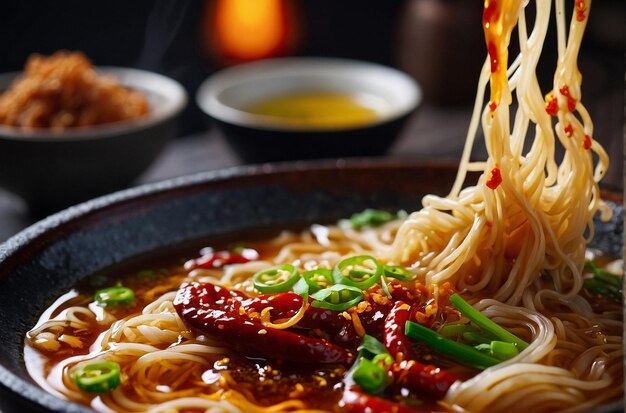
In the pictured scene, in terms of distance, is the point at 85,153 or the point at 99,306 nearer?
the point at 99,306

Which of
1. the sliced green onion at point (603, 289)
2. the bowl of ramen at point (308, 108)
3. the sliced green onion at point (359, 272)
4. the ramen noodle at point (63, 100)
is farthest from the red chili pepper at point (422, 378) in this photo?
the ramen noodle at point (63, 100)

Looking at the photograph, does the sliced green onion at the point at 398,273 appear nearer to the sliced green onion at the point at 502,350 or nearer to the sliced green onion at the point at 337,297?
the sliced green onion at the point at 337,297

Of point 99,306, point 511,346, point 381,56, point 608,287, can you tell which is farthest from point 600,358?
point 381,56

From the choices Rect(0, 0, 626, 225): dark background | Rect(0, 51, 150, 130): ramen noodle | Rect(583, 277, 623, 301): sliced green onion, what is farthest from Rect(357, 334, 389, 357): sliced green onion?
Rect(0, 51, 150, 130): ramen noodle

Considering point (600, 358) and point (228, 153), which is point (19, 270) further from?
point (228, 153)

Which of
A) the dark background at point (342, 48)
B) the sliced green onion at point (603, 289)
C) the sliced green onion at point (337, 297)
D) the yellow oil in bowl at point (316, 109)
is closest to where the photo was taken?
the sliced green onion at point (337, 297)

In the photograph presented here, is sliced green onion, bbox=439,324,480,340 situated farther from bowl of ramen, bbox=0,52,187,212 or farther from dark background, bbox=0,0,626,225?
bowl of ramen, bbox=0,52,187,212
